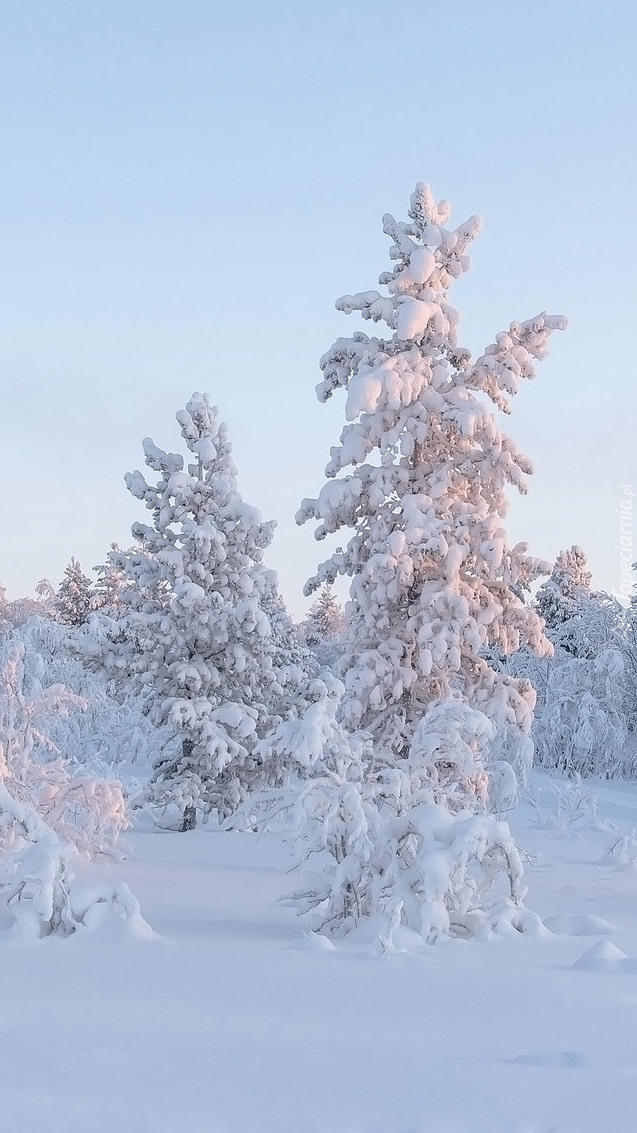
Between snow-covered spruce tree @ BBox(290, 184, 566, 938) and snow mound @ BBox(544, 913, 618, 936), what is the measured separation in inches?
186

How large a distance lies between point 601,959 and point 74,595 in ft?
152

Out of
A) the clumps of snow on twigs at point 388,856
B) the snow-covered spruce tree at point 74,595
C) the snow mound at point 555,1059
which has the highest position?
the snow-covered spruce tree at point 74,595

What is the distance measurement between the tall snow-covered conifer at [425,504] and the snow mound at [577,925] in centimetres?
558

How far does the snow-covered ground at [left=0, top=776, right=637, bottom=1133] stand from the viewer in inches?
171

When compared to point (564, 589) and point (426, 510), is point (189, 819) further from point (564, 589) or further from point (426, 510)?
point (564, 589)

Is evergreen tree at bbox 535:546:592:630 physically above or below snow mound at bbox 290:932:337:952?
above

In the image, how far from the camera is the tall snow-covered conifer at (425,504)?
1444cm

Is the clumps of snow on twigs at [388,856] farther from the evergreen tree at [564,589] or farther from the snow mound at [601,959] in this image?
the evergreen tree at [564,589]

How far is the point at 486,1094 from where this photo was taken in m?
4.55

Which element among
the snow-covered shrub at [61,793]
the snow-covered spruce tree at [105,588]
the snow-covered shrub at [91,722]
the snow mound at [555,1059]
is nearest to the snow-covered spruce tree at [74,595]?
the snow-covered spruce tree at [105,588]

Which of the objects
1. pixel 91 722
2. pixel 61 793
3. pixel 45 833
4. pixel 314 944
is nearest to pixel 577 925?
pixel 314 944

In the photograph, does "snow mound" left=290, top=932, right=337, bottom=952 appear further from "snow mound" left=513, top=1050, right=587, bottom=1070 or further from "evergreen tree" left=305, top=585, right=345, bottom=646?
"evergreen tree" left=305, top=585, right=345, bottom=646

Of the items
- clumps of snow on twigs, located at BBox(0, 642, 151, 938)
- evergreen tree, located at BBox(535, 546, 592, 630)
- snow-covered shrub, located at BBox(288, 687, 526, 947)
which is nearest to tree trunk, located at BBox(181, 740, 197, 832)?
clumps of snow on twigs, located at BBox(0, 642, 151, 938)

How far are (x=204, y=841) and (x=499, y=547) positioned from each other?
6642 mm
